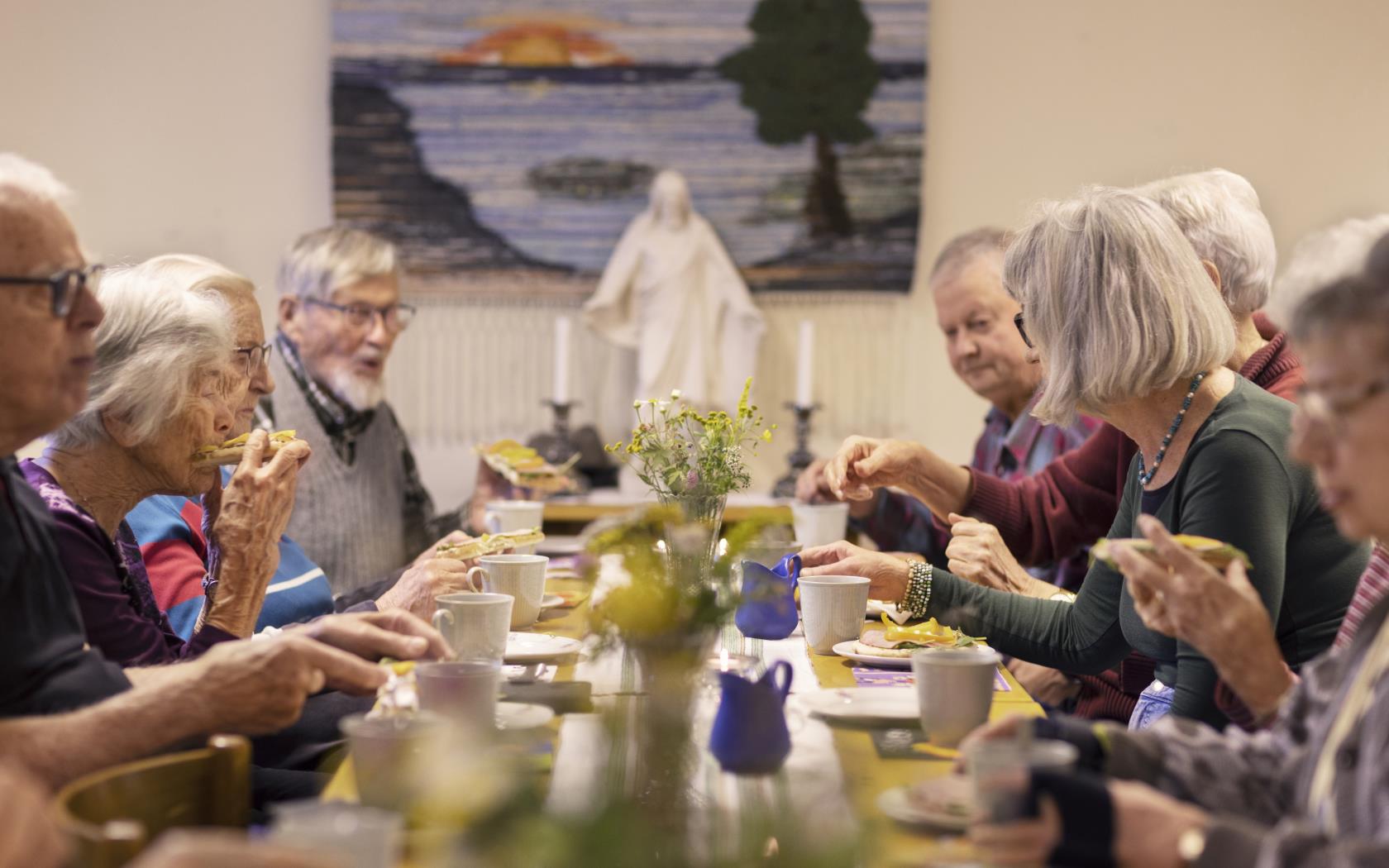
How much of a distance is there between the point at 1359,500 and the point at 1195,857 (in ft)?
1.10

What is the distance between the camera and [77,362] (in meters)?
1.54

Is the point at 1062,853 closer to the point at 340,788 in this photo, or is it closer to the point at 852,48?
the point at 340,788

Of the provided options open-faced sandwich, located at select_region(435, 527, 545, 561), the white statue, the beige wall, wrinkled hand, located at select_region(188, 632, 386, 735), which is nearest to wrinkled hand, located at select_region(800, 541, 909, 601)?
open-faced sandwich, located at select_region(435, 527, 545, 561)

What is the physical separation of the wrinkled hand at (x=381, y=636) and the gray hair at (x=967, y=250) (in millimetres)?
2177

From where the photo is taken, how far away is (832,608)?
2043mm

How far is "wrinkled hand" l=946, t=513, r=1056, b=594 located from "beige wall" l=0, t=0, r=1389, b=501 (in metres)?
2.46

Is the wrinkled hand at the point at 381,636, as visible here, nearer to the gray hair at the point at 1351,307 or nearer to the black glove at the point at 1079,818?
the black glove at the point at 1079,818

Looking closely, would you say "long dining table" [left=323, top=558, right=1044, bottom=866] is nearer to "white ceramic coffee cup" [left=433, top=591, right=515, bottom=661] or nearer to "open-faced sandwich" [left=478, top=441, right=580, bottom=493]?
"white ceramic coffee cup" [left=433, top=591, right=515, bottom=661]

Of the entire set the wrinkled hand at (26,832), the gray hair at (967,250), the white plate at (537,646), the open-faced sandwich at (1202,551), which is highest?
the gray hair at (967,250)

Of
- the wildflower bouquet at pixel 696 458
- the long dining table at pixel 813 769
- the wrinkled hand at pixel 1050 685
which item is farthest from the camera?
the wrinkled hand at pixel 1050 685

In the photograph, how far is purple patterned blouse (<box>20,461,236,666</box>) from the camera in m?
1.79

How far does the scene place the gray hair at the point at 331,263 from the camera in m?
3.55

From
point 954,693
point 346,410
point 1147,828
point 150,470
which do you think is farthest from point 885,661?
point 346,410

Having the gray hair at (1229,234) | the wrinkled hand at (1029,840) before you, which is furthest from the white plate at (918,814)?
the gray hair at (1229,234)
